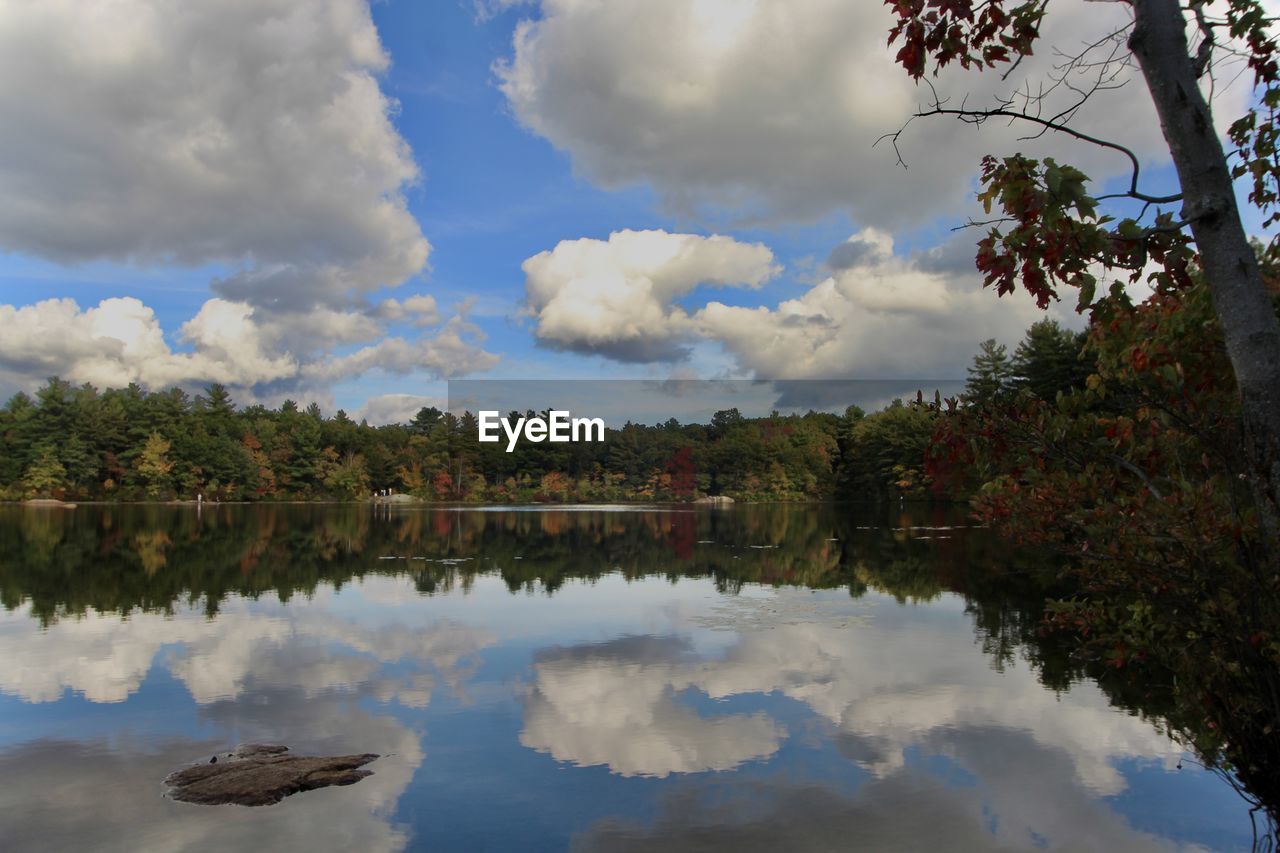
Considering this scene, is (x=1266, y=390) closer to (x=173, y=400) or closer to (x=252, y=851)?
(x=252, y=851)

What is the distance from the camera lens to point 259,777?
635cm

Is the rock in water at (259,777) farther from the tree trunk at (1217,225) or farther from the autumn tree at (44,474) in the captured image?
the autumn tree at (44,474)

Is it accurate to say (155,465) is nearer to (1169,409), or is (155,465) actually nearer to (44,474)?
(44,474)

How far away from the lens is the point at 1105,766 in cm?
698

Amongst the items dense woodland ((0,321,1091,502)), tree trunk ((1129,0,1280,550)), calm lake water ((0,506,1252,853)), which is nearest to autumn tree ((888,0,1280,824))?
tree trunk ((1129,0,1280,550))

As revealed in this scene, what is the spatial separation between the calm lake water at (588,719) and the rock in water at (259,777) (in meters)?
0.15

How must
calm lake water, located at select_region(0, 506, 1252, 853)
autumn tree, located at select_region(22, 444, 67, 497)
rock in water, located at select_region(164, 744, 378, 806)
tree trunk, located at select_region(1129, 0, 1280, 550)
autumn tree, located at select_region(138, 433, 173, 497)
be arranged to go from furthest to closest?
1. autumn tree, located at select_region(138, 433, 173, 497)
2. autumn tree, located at select_region(22, 444, 67, 497)
3. rock in water, located at select_region(164, 744, 378, 806)
4. calm lake water, located at select_region(0, 506, 1252, 853)
5. tree trunk, located at select_region(1129, 0, 1280, 550)

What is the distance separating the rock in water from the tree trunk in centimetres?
611

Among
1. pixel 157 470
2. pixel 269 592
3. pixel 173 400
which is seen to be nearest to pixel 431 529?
pixel 269 592

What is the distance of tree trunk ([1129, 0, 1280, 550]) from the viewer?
3.45 m

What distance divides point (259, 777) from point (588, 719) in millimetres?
2921

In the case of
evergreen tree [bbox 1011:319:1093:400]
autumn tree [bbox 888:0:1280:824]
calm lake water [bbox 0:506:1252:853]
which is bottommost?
calm lake water [bbox 0:506:1252:853]

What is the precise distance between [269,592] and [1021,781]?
14.0m

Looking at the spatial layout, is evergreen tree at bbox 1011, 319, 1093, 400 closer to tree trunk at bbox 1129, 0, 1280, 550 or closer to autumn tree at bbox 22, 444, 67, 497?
tree trunk at bbox 1129, 0, 1280, 550
